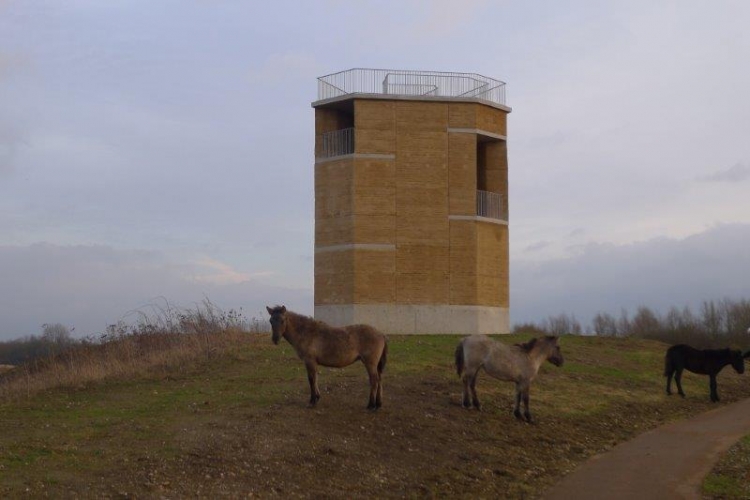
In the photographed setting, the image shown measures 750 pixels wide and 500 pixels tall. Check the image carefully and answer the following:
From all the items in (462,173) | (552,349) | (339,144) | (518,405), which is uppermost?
(339,144)

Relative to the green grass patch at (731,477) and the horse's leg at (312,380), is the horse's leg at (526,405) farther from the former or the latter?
the horse's leg at (312,380)

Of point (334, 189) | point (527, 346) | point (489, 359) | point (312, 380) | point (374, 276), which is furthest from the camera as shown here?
point (334, 189)

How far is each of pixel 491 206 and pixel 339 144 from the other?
290 inches

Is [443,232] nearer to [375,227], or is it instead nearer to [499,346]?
[375,227]

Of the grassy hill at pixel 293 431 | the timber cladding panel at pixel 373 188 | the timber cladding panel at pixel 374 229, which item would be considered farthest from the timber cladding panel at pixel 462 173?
the grassy hill at pixel 293 431

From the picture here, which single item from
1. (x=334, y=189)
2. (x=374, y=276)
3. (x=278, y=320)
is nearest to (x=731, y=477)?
(x=278, y=320)

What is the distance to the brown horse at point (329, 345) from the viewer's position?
704 inches

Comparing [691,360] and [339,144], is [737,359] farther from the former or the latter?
[339,144]

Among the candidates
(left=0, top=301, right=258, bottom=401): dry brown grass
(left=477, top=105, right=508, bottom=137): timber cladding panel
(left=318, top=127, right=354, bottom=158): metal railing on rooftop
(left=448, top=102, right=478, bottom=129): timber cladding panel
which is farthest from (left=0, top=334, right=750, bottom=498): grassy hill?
(left=477, top=105, right=508, bottom=137): timber cladding panel

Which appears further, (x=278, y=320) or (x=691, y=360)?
(x=691, y=360)

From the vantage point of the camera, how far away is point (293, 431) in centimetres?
1571

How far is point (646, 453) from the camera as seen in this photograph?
1800cm

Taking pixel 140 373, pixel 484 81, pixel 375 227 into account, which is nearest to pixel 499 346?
pixel 140 373

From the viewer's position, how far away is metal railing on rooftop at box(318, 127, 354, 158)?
40188mm
